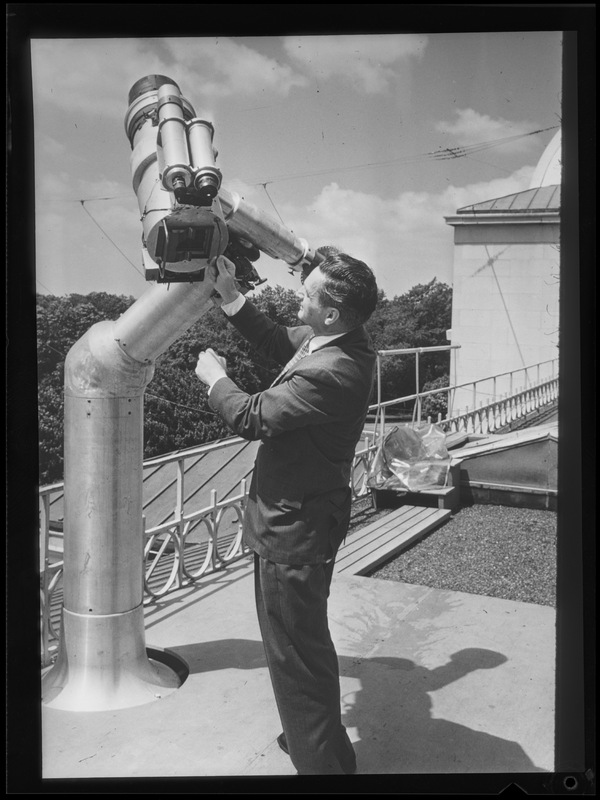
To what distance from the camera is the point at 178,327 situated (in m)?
2.35

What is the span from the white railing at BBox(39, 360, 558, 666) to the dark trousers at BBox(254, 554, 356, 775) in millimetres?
915

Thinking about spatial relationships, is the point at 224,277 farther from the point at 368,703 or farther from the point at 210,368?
the point at 368,703

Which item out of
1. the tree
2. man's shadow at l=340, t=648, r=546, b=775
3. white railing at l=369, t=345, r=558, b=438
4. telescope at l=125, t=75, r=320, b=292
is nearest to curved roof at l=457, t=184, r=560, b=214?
the tree

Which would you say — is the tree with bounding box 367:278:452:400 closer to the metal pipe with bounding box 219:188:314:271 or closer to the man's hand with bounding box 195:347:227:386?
the metal pipe with bounding box 219:188:314:271

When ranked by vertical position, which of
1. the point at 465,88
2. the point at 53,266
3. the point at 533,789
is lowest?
the point at 533,789

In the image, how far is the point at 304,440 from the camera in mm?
2178

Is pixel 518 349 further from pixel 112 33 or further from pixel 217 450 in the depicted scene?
pixel 112 33

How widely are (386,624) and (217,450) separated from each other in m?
1.15

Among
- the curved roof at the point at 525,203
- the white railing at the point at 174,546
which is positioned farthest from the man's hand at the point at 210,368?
the curved roof at the point at 525,203

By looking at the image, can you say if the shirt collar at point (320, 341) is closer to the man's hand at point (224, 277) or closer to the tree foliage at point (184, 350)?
the man's hand at point (224, 277)

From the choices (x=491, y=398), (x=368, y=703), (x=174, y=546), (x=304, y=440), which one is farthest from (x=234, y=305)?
(x=491, y=398)

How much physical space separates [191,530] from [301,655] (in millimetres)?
1632

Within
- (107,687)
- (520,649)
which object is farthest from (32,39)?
(520,649)

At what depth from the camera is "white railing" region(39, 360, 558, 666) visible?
2.80 metres
